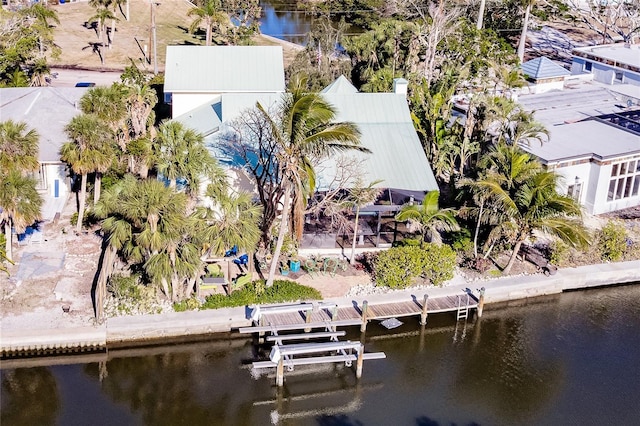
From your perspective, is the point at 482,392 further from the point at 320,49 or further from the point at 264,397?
the point at 320,49

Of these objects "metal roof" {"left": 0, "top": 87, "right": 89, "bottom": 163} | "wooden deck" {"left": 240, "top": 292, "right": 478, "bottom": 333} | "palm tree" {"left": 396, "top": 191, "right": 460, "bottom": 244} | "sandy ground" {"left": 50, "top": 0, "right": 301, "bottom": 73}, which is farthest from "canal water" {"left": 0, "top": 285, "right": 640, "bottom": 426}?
"sandy ground" {"left": 50, "top": 0, "right": 301, "bottom": 73}

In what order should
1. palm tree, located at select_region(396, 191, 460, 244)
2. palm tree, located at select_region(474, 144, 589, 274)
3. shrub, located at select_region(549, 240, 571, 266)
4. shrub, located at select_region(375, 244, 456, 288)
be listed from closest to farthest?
1. palm tree, located at select_region(474, 144, 589, 274)
2. shrub, located at select_region(375, 244, 456, 288)
3. palm tree, located at select_region(396, 191, 460, 244)
4. shrub, located at select_region(549, 240, 571, 266)

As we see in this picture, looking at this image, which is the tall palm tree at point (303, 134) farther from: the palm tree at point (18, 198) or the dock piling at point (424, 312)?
the palm tree at point (18, 198)

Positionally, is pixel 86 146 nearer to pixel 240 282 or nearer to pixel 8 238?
pixel 8 238

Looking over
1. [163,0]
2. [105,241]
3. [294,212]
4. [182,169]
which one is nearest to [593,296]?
[294,212]

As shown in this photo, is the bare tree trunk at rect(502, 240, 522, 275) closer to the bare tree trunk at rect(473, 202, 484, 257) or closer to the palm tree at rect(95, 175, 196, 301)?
the bare tree trunk at rect(473, 202, 484, 257)

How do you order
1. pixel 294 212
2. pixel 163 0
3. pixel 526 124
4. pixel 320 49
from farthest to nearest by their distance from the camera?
pixel 163 0
pixel 320 49
pixel 526 124
pixel 294 212
